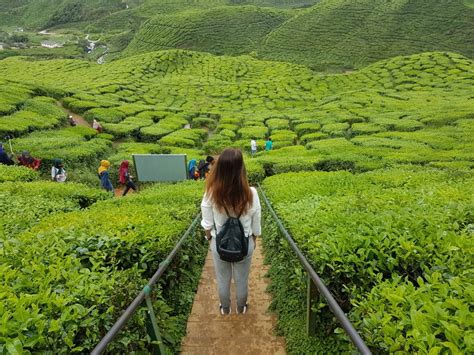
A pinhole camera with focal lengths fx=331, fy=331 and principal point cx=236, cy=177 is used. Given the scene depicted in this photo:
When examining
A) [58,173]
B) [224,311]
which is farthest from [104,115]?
[224,311]

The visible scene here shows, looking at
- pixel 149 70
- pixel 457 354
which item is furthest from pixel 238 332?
pixel 149 70

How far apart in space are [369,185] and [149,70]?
3860 cm

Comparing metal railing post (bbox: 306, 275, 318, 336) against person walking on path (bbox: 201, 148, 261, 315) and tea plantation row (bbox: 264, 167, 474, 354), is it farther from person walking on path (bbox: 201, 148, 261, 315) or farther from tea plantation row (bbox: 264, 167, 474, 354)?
person walking on path (bbox: 201, 148, 261, 315)

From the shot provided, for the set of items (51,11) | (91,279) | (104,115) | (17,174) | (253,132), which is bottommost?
(253,132)

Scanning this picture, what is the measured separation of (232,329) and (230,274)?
0.75 meters

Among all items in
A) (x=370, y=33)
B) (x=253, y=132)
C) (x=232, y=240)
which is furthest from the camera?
(x=370, y=33)

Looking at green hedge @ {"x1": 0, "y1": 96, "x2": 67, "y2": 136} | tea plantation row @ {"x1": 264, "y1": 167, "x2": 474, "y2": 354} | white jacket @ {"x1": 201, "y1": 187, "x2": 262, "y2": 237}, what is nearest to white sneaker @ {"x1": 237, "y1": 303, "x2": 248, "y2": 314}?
tea plantation row @ {"x1": 264, "y1": 167, "x2": 474, "y2": 354}

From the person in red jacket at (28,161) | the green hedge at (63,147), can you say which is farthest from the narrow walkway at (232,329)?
the green hedge at (63,147)

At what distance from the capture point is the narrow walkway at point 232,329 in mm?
3967

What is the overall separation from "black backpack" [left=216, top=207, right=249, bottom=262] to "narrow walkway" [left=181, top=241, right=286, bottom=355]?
114 centimetres

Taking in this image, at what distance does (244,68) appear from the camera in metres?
44.7

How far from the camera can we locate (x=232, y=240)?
3.66 meters

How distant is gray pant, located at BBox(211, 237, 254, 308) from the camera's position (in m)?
3.97

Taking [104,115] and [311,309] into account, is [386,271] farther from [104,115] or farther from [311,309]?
[104,115]
